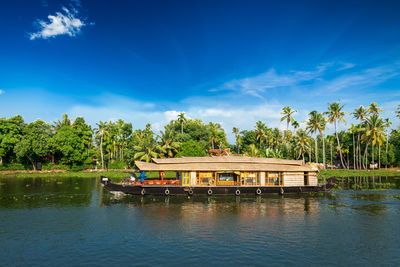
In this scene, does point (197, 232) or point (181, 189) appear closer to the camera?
point (197, 232)

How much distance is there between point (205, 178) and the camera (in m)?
28.3

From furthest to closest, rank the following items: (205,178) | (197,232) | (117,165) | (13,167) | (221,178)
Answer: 1. (117,165)
2. (13,167)
3. (221,178)
4. (205,178)
5. (197,232)

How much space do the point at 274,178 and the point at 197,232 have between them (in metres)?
16.3

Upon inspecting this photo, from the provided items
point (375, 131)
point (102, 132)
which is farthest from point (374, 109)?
point (102, 132)

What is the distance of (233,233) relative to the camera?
15734 mm

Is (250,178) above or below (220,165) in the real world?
below

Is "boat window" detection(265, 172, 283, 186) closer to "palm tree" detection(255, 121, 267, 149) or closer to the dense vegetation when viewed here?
the dense vegetation

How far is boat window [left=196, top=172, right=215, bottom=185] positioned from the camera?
28141 millimetres

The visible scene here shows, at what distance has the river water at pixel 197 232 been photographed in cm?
1235

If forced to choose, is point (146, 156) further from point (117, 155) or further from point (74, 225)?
point (74, 225)

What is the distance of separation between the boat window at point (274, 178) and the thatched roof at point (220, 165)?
0.75 metres

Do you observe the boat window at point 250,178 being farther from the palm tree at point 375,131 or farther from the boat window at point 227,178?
the palm tree at point 375,131

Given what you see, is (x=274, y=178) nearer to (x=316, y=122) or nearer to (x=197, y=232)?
(x=197, y=232)

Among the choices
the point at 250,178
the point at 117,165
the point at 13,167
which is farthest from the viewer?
the point at 117,165
